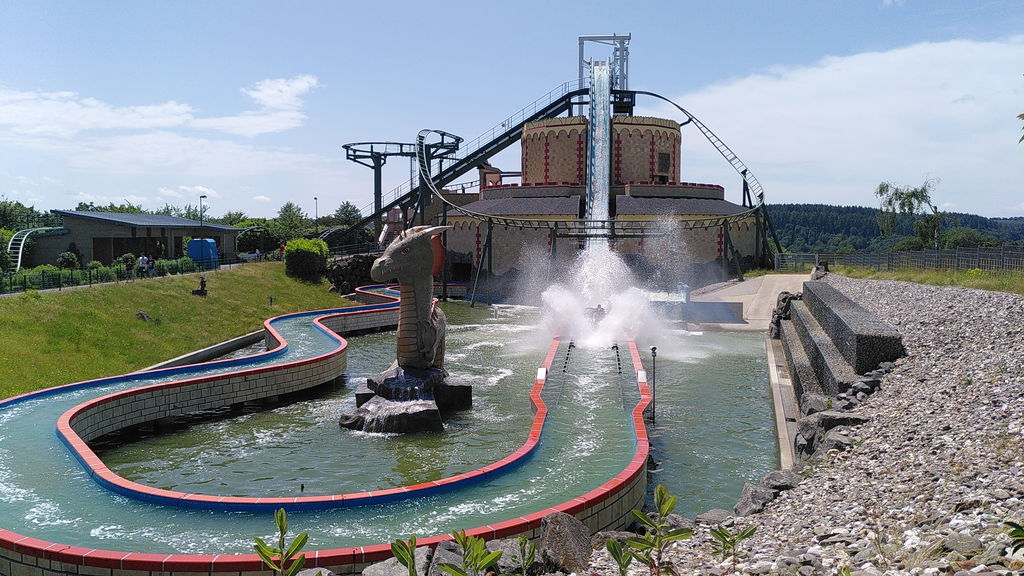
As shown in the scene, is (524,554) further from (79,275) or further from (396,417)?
(79,275)

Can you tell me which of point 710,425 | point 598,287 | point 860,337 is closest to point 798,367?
point 860,337

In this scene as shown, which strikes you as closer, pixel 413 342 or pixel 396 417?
pixel 396 417

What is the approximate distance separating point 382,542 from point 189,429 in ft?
30.2

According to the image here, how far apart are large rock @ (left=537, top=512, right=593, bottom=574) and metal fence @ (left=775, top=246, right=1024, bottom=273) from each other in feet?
73.0

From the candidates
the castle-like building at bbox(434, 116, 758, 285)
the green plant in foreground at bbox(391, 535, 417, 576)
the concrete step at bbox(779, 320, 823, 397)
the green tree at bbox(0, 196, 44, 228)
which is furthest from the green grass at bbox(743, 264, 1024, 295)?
the green tree at bbox(0, 196, 44, 228)

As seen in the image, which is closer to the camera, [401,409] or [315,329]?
[401,409]

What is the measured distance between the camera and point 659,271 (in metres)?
43.6

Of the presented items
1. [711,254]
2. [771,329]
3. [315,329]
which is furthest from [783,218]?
[315,329]

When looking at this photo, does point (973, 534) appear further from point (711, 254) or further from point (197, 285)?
point (711, 254)

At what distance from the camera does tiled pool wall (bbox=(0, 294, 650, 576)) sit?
702cm

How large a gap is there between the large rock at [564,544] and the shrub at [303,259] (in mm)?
39644

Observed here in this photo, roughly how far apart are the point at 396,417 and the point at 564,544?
7454 millimetres

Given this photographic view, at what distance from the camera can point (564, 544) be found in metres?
7.27

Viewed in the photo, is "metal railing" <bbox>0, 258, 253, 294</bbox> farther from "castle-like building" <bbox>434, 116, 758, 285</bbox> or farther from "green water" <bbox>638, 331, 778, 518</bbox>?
"green water" <bbox>638, 331, 778, 518</bbox>
